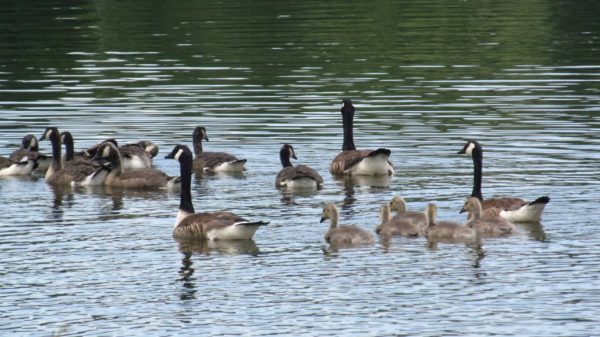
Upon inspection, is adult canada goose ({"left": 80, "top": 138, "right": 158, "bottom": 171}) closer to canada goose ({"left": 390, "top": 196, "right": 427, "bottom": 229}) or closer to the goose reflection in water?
the goose reflection in water

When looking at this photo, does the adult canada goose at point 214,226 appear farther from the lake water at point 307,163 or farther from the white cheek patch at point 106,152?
the white cheek patch at point 106,152

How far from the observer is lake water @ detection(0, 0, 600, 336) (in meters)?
17.4

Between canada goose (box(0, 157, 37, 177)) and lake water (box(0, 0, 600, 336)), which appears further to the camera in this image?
canada goose (box(0, 157, 37, 177))

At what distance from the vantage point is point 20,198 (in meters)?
26.1

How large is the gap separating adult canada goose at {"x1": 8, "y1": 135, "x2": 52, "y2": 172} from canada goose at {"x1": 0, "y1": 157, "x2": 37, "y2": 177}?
35cm

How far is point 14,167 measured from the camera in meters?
28.6

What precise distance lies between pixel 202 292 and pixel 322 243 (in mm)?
3272

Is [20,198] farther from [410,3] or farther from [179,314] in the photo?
[410,3]

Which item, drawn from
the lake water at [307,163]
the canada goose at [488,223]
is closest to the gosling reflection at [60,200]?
the lake water at [307,163]

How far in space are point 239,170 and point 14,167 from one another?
4.43m

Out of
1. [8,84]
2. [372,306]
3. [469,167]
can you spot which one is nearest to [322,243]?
[372,306]

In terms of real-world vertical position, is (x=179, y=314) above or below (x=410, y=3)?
below

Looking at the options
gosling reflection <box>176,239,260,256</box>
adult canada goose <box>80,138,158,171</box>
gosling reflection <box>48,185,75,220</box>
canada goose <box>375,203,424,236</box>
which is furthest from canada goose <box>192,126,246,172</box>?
canada goose <box>375,203,424,236</box>

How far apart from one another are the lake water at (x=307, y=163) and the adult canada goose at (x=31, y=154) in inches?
62.9
